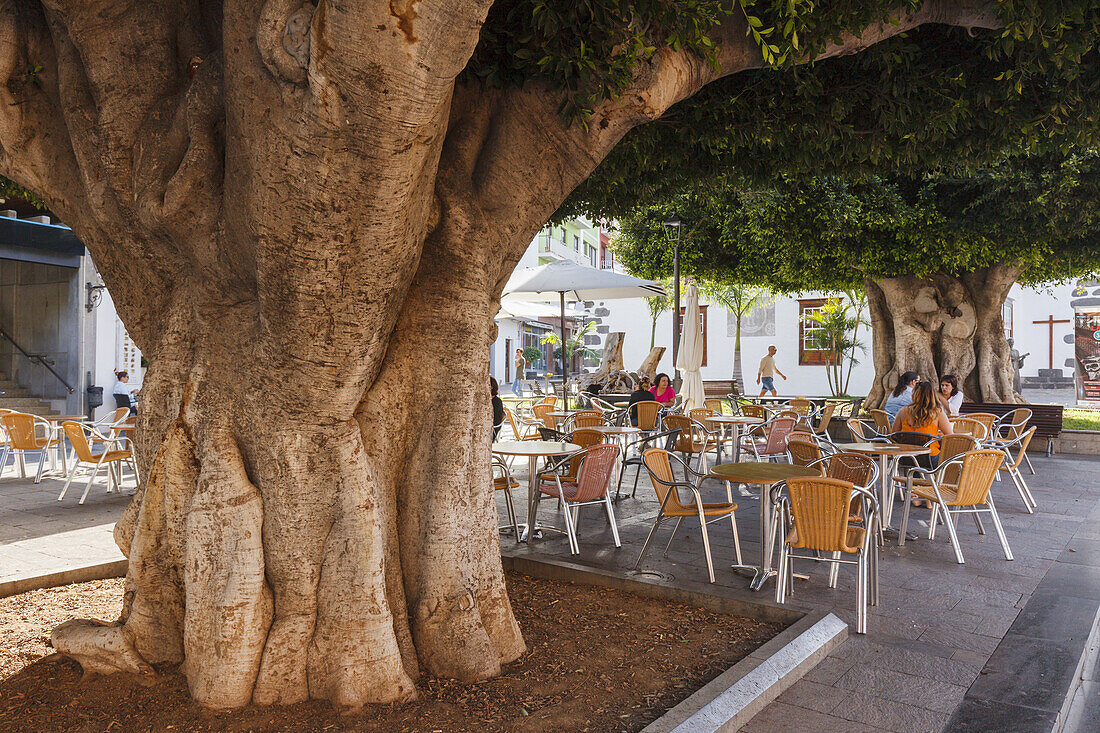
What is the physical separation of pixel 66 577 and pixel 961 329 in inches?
563

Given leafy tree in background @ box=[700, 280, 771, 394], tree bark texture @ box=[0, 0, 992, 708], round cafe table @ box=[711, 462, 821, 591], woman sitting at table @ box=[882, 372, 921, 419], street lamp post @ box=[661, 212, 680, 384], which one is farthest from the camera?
leafy tree in background @ box=[700, 280, 771, 394]

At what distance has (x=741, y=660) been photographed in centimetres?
355

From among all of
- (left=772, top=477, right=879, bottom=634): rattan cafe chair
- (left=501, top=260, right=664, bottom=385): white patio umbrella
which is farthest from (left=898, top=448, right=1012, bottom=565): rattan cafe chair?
(left=501, top=260, right=664, bottom=385): white patio umbrella

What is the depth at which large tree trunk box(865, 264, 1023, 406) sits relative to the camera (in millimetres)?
13969

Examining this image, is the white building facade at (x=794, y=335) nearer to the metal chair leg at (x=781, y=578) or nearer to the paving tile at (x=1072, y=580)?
the paving tile at (x=1072, y=580)

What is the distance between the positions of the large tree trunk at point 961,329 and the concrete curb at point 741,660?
37.4 feet

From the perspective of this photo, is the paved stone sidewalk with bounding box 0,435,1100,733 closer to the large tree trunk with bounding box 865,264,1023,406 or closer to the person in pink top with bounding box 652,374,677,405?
the person in pink top with bounding box 652,374,677,405

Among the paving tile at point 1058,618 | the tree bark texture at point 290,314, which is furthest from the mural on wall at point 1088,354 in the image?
the tree bark texture at point 290,314

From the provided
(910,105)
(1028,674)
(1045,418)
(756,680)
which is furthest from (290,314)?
(1045,418)

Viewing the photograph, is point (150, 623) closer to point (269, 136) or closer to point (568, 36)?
point (269, 136)

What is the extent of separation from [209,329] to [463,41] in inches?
79.8

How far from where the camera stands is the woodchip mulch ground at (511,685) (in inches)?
119

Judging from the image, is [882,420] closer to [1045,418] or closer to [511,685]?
[1045,418]

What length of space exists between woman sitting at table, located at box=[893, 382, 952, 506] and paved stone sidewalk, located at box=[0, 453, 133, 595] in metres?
6.98
